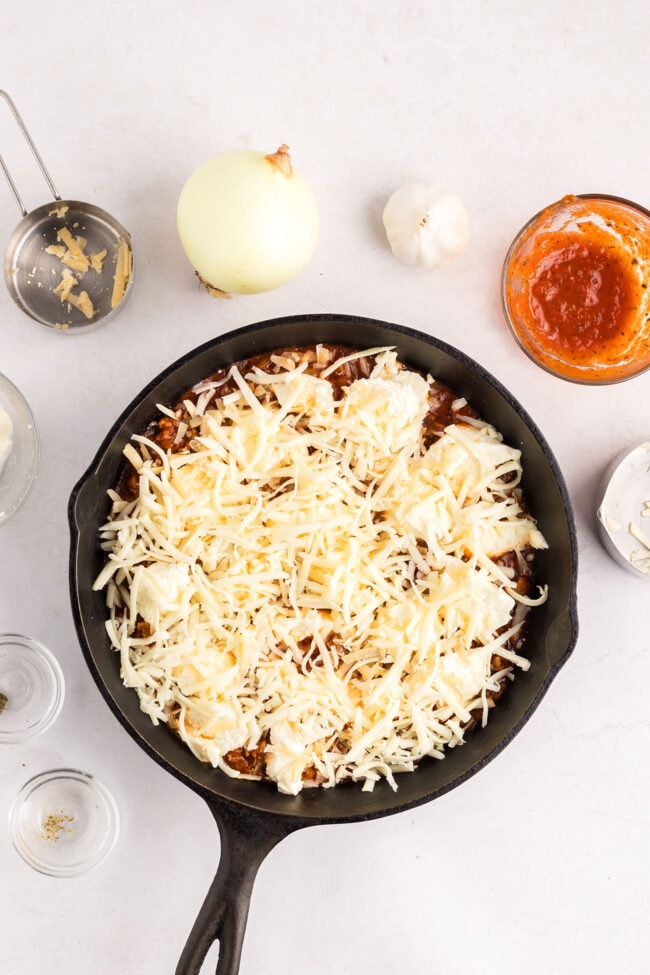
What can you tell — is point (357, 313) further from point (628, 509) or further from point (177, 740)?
point (177, 740)

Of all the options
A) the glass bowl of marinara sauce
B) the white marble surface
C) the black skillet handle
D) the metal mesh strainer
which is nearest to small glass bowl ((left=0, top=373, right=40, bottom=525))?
the white marble surface

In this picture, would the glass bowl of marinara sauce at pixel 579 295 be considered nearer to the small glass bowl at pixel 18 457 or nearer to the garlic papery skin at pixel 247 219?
the garlic papery skin at pixel 247 219

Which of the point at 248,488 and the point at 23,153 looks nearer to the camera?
the point at 248,488

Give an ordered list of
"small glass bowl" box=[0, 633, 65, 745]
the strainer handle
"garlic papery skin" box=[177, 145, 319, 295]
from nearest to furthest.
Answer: "garlic papery skin" box=[177, 145, 319, 295] < the strainer handle < "small glass bowl" box=[0, 633, 65, 745]

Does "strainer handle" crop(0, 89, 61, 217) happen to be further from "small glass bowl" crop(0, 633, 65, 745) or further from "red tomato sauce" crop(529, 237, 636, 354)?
"red tomato sauce" crop(529, 237, 636, 354)

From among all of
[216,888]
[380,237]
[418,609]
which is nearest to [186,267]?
[380,237]

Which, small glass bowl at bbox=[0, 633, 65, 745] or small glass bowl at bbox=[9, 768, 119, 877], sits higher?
small glass bowl at bbox=[0, 633, 65, 745]

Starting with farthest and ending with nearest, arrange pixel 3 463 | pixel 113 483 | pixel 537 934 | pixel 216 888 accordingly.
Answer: pixel 537 934
pixel 3 463
pixel 113 483
pixel 216 888

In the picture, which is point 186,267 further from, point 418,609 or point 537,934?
point 537,934
